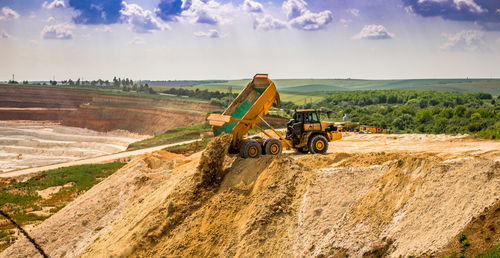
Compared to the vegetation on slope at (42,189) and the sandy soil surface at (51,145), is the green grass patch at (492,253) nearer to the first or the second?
the vegetation on slope at (42,189)

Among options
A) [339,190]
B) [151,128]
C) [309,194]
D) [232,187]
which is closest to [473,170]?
[339,190]

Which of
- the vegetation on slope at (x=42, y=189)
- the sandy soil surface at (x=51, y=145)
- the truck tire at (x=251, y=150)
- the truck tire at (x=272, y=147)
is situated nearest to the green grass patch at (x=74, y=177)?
the vegetation on slope at (x=42, y=189)

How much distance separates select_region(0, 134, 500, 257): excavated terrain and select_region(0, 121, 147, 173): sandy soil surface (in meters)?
42.4

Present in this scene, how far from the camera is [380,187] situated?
544 inches

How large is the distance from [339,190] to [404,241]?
266cm

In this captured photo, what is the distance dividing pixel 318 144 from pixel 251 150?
3.92 metres

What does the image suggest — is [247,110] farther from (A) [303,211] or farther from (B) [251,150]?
(A) [303,211]

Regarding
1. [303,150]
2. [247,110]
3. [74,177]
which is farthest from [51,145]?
[303,150]

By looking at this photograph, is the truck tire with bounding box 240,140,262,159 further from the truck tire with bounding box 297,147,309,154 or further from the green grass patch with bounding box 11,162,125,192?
the green grass patch with bounding box 11,162,125,192

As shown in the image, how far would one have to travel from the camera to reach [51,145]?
69.1 metres

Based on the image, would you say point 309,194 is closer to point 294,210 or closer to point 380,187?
point 294,210

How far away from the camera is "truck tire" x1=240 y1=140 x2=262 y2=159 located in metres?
18.5

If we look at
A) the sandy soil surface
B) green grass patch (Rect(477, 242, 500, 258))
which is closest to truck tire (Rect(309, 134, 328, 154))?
green grass patch (Rect(477, 242, 500, 258))

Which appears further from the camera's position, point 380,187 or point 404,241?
point 380,187
